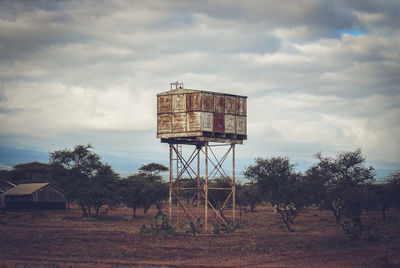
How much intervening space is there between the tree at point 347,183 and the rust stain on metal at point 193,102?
12.7m

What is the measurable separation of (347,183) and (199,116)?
13399 millimetres

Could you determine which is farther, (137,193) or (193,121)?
(137,193)

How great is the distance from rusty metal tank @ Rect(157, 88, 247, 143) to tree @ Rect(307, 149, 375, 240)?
9.01 m

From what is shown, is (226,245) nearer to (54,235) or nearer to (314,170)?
(54,235)

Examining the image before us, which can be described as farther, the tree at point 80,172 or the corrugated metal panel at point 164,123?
the tree at point 80,172

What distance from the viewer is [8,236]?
113ft

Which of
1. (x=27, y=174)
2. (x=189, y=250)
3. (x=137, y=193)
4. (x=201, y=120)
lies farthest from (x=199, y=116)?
(x=27, y=174)

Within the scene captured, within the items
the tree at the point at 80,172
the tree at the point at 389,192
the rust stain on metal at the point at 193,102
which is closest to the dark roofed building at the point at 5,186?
the tree at the point at 80,172

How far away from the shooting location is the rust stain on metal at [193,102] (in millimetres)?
38316

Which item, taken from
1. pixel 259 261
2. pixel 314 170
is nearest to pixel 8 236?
pixel 259 261

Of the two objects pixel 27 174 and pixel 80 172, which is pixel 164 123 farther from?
pixel 27 174

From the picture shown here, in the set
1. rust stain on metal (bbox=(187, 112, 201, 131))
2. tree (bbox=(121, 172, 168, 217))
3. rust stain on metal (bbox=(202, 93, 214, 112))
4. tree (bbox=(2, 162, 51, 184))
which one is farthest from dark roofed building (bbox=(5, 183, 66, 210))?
rust stain on metal (bbox=(202, 93, 214, 112))

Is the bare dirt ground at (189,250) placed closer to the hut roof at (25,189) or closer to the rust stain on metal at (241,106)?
the rust stain on metal at (241,106)

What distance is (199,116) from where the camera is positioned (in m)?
38.2
